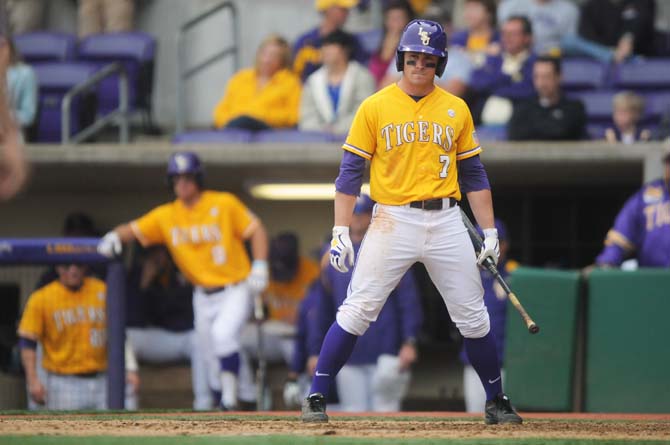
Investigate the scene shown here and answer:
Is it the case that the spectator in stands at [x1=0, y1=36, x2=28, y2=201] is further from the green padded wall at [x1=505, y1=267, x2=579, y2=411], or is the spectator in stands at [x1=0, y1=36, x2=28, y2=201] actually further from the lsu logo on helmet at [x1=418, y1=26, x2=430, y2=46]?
the green padded wall at [x1=505, y1=267, x2=579, y2=411]

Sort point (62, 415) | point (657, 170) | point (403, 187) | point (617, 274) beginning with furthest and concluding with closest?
point (657, 170), point (617, 274), point (62, 415), point (403, 187)

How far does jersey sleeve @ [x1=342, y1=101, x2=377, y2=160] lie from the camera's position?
18.7ft

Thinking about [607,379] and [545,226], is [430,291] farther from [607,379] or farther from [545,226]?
[607,379]

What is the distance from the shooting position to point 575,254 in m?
11.3

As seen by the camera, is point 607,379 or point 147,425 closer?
point 147,425

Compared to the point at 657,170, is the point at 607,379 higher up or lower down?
lower down

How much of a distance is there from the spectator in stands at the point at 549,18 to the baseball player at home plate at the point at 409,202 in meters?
5.51

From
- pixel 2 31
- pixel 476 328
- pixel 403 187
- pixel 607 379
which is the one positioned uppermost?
pixel 2 31

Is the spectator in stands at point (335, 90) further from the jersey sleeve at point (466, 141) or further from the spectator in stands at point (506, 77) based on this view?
the jersey sleeve at point (466, 141)

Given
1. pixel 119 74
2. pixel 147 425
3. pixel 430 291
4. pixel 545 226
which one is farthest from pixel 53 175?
pixel 147 425

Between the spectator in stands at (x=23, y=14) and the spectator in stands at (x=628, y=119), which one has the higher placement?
the spectator in stands at (x=23, y=14)

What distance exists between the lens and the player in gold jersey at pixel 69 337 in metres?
8.47

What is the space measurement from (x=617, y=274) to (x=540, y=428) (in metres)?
2.93

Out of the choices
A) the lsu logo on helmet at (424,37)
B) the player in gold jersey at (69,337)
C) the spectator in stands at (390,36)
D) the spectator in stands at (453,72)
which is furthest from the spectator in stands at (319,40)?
the lsu logo on helmet at (424,37)
